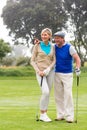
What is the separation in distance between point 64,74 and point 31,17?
4810 centimetres

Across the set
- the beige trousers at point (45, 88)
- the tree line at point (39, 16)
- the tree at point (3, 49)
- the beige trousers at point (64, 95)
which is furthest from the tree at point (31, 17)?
the beige trousers at point (45, 88)

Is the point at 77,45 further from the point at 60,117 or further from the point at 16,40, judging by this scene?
the point at 60,117

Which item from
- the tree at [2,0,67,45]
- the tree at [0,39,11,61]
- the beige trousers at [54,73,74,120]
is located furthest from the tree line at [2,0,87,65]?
the beige trousers at [54,73,74,120]

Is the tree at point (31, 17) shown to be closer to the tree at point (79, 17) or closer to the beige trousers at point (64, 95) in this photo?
the tree at point (79, 17)

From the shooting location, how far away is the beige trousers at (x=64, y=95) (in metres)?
9.73

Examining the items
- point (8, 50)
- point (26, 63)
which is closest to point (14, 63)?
point (26, 63)

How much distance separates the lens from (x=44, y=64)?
31.9ft

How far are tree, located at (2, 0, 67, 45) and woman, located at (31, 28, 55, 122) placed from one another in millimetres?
47385

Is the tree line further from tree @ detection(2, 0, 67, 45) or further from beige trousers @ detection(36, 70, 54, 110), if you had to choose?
beige trousers @ detection(36, 70, 54, 110)

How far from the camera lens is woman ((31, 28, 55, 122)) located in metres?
9.63

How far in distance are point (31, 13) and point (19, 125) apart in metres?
48.2

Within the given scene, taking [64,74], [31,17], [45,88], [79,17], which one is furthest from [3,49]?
[45,88]

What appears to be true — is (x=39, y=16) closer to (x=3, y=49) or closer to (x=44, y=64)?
(x=3, y=49)

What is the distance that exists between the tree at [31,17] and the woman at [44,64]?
47.4 meters
